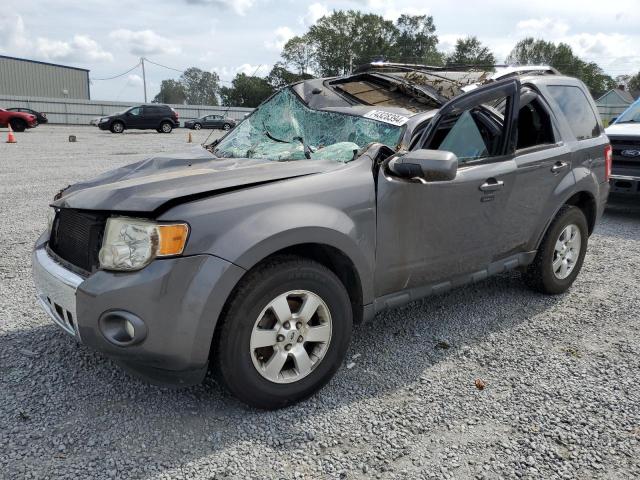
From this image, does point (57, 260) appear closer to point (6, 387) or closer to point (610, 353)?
point (6, 387)

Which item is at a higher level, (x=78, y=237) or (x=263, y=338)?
(x=78, y=237)

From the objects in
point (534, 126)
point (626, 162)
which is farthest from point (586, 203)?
point (626, 162)

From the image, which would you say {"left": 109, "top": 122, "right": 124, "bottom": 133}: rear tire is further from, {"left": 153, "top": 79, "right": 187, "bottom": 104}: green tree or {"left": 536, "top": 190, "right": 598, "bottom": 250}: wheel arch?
{"left": 153, "top": 79, "right": 187, "bottom": 104}: green tree

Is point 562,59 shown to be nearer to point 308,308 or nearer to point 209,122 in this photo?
point 209,122

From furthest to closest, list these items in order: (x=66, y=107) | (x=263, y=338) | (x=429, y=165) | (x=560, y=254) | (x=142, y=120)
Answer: (x=66, y=107) → (x=142, y=120) → (x=560, y=254) → (x=429, y=165) → (x=263, y=338)

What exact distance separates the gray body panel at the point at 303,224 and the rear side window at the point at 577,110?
1.05 feet

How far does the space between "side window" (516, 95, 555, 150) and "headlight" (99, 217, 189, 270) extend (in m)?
2.74

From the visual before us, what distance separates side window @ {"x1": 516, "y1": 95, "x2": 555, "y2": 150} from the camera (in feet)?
13.0

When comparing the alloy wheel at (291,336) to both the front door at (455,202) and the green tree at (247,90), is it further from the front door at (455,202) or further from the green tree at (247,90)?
the green tree at (247,90)

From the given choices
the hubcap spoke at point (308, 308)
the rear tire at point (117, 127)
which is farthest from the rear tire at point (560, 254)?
the rear tire at point (117, 127)

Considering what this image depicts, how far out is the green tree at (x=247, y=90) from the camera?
218 feet

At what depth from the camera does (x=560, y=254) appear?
4352 mm

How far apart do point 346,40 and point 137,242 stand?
92.0 m

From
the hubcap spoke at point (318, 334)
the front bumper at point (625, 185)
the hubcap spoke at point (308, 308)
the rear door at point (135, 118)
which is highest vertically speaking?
the rear door at point (135, 118)
